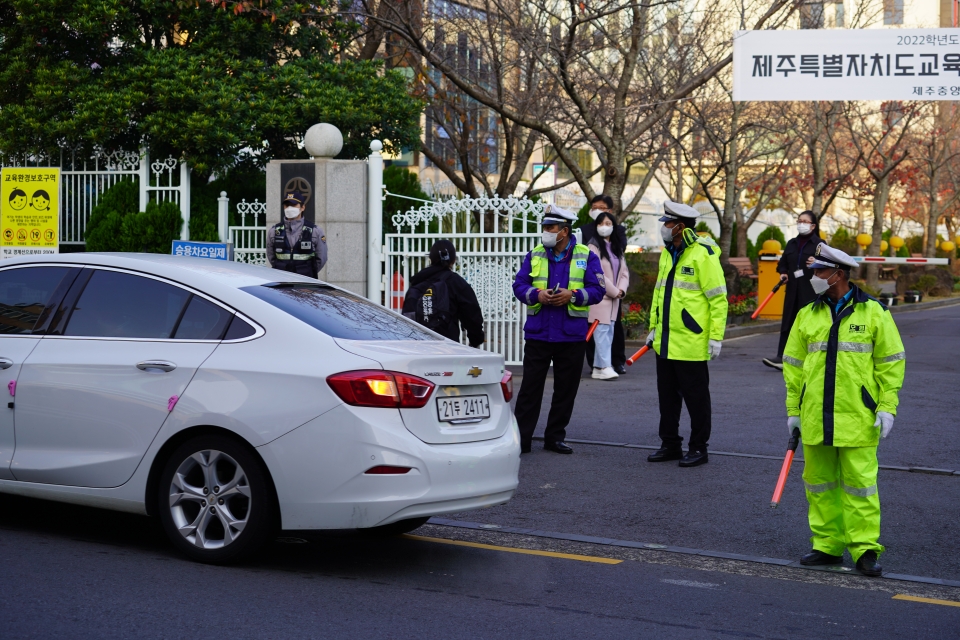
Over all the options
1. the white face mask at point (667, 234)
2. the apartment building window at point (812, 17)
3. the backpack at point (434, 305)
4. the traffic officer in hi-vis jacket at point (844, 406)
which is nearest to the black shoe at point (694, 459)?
the white face mask at point (667, 234)

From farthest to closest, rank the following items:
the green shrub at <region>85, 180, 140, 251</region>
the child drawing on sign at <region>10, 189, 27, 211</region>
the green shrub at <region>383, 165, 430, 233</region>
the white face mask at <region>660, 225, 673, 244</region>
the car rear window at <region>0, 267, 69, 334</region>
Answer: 1. the green shrub at <region>383, 165, 430, 233</region>
2. the green shrub at <region>85, 180, 140, 251</region>
3. the child drawing on sign at <region>10, 189, 27, 211</region>
4. the white face mask at <region>660, 225, 673, 244</region>
5. the car rear window at <region>0, 267, 69, 334</region>

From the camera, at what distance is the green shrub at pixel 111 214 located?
1528cm

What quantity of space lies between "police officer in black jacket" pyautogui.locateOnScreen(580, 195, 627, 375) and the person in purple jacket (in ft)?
11.0

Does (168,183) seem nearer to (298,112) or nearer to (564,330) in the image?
(298,112)

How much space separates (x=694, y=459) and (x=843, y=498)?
283 cm

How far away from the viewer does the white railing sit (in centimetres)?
1495

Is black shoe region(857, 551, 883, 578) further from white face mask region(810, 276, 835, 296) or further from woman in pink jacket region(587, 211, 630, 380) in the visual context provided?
woman in pink jacket region(587, 211, 630, 380)

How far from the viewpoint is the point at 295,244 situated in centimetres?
1260

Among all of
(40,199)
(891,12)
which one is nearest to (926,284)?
(891,12)

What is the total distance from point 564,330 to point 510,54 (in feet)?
47.8

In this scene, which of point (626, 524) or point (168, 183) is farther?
point (168, 183)

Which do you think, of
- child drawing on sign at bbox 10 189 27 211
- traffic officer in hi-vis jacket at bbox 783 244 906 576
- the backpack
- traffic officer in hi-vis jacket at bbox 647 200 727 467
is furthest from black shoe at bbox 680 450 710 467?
→ child drawing on sign at bbox 10 189 27 211

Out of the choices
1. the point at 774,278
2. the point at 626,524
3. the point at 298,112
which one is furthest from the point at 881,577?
the point at 774,278

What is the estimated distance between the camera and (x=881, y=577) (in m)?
6.22
